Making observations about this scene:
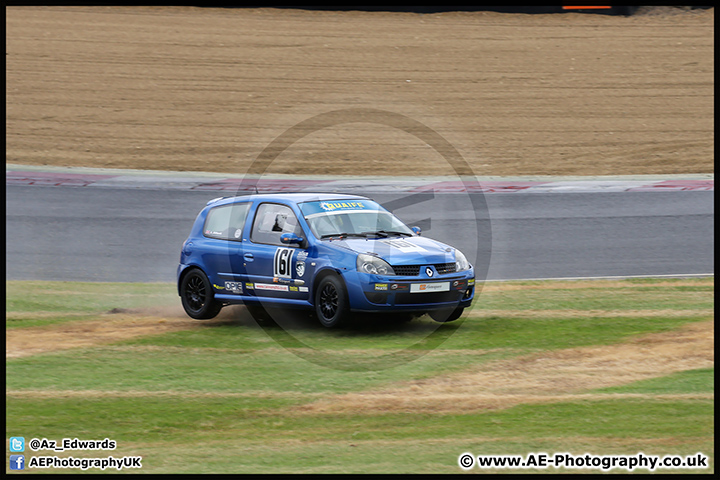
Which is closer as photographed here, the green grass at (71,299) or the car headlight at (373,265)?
the car headlight at (373,265)

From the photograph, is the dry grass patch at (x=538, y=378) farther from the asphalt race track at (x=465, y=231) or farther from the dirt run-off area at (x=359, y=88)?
the dirt run-off area at (x=359, y=88)

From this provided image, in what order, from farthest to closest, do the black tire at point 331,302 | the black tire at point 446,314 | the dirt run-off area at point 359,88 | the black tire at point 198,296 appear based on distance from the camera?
1. the dirt run-off area at point 359,88
2. the black tire at point 198,296
3. the black tire at point 446,314
4. the black tire at point 331,302

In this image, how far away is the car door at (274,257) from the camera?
1093cm

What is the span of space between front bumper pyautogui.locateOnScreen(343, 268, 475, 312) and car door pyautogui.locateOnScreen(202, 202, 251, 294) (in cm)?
169

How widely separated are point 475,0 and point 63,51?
50.7ft

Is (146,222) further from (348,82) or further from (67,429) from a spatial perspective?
(348,82)

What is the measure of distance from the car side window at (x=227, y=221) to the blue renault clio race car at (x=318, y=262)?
15 millimetres

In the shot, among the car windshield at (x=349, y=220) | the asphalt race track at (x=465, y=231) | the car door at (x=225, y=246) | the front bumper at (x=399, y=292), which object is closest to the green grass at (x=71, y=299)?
the asphalt race track at (x=465, y=231)

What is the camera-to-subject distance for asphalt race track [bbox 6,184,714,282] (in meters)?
15.0

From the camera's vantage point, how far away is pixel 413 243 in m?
11.0

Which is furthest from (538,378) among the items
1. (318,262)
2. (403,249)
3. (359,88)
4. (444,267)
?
(359,88)

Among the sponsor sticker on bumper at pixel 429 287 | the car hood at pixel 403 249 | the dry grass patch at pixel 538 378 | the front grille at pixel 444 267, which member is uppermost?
the car hood at pixel 403 249

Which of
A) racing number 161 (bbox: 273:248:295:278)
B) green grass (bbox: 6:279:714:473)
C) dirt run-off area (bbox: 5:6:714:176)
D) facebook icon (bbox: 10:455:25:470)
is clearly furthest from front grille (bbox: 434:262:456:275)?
dirt run-off area (bbox: 5:6:714:176)

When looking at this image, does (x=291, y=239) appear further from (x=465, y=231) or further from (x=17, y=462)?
(x=465, y=231)
